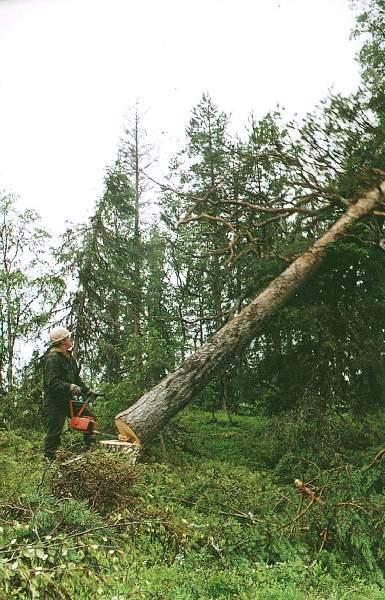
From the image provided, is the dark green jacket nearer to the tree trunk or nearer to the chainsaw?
the chainsaw

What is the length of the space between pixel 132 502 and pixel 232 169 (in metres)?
6.73

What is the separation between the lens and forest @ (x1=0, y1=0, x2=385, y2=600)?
4387 mm

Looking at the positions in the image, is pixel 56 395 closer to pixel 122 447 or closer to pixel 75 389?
pixel 75 389

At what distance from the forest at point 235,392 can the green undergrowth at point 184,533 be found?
20 millimetres

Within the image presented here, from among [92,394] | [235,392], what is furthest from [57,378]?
[235,392]

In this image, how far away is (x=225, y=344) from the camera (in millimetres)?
7707

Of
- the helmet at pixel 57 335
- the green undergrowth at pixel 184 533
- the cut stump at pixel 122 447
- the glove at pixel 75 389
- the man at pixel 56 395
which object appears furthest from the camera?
the helmet at pixel 57 335

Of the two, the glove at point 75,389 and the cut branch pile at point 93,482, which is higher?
the glove at point 75,389

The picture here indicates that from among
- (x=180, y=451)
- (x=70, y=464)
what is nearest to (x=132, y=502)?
(x=70, y=464)

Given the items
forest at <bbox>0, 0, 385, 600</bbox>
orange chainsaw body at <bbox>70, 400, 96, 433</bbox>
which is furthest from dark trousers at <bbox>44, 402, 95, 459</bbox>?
forest at <bbox>0, 0, 385, 600</bbox>

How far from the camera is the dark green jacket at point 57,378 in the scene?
695 centimetres

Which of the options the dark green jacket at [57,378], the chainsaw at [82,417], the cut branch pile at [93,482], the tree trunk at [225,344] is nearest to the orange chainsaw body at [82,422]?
the chainsaw at [82,417]

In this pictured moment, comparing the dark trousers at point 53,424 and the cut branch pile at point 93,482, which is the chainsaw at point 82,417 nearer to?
the dark trousers at point 53,424

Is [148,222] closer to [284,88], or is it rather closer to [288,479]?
[284,88]
